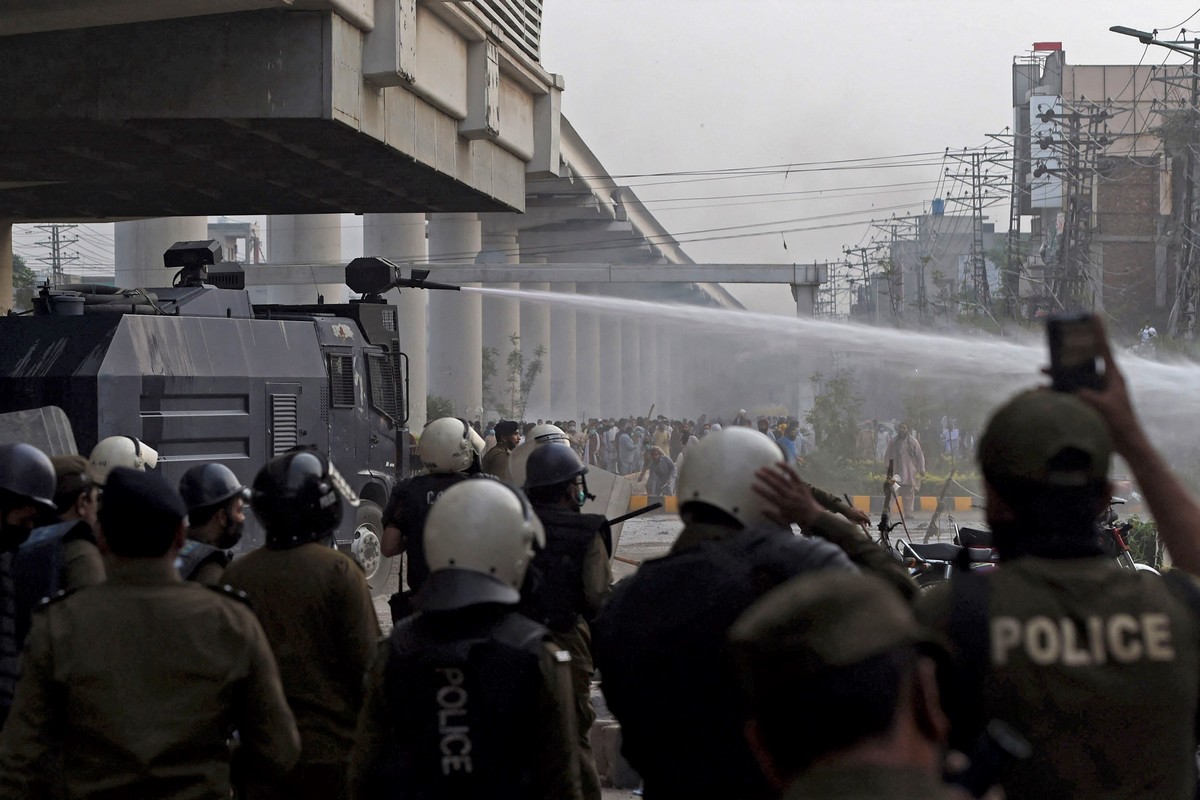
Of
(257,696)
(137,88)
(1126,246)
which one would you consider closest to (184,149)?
(137,88)

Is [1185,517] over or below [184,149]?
below

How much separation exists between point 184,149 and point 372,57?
8.14 feet

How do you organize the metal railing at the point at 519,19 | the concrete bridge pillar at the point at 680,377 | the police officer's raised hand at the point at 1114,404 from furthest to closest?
the concrete bridge pillar at the point at 680,377, the metal railing at the point at 519,19, the police officer's raised hand at the point at 1114,404

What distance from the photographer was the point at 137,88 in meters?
12.4

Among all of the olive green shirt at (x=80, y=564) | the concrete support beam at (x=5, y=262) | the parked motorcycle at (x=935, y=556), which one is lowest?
the parked motorcycle at (x=935, y=556)

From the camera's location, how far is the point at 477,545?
3209mm

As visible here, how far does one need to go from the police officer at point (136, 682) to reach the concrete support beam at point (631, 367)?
10154 centimetres

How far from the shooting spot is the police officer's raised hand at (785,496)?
10.6 feet

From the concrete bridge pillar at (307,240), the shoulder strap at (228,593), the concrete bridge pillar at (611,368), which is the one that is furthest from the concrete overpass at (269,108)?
the concrete bridge pillar at (611,368)

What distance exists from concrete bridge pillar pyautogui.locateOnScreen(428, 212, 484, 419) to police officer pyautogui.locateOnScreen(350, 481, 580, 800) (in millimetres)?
42816

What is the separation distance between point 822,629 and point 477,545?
67.1 inches

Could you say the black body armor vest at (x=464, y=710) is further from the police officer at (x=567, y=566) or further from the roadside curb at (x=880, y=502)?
the roadside curb at (x=880, y=502)

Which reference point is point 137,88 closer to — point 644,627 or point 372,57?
point 372,57

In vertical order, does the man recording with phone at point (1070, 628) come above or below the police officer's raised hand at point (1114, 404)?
below
